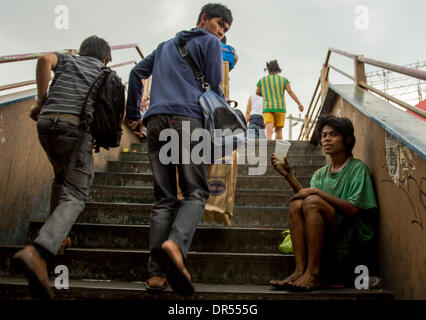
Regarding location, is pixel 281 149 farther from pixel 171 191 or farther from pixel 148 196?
pixel 148 196

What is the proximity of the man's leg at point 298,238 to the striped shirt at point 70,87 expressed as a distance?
4.73 ft

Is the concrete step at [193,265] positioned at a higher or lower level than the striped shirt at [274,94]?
lower

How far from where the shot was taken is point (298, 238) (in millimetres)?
2277

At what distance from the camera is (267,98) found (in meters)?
6.19

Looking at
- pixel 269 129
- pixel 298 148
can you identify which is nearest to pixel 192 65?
pixel 298 148

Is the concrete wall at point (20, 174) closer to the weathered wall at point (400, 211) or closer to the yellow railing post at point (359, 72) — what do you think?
the weathered wall at point (400, 211)

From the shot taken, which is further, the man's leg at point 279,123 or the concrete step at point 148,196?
the man's leg at point 279,123

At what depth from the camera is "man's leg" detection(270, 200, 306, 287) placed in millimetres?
2201

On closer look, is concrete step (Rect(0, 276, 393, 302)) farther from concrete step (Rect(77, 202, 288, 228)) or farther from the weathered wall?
concrete step (Rect(77, 202, 288, 228))

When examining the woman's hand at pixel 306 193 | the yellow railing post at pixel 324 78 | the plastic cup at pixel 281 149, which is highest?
the yellow railing post at pixel 324 78

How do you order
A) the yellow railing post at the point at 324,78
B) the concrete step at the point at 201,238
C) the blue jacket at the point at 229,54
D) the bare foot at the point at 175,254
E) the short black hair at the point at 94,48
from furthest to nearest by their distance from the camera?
the yellow railing post at the point at 324,78
the blue jacket at the point at 229,54
the concrete step at the point at 201,238
the short black hair at the point at 94,48
the bare foot at the point at 175,254

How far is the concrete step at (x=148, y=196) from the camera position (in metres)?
3.53

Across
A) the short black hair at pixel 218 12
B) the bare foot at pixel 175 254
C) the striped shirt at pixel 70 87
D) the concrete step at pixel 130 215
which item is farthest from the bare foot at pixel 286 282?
the short black hair at pixel 218 12

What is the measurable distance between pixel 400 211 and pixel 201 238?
1.44 meters
